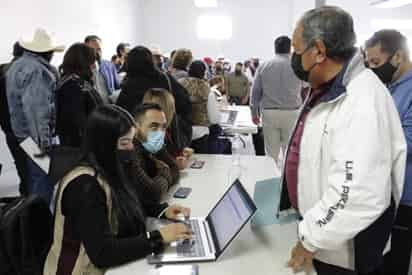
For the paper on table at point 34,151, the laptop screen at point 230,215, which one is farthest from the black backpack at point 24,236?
the paper on table at point 34,151

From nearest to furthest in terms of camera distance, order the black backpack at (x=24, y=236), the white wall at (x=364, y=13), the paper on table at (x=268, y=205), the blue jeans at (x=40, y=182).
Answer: the black backpack at (x=24, y=236), the paper on table at (x=268, y=205), the blue jeans at (x=40, y=182), the white wall at (x=364, y=13)

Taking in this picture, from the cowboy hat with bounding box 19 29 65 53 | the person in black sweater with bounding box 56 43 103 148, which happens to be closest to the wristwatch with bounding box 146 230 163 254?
the person in black sweater with bounding box 56 43 103 148

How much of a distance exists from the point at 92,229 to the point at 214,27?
404 inches

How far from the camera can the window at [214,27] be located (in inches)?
423

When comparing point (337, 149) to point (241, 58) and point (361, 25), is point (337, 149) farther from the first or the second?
point (241, 58)

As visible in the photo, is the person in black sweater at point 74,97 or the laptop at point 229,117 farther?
the laptop at point 229,117

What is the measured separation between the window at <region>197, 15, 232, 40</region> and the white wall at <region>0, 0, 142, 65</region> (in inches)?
72.9

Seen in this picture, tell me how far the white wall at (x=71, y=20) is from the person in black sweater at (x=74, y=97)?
143cm

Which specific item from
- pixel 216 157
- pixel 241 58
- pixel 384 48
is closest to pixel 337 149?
pixel 384 48

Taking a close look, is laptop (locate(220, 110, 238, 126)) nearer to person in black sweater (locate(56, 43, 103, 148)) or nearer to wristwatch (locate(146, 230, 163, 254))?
person in black sweater (locate(56, 43, 103, 148))

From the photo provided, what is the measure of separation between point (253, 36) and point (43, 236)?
33.5 ft

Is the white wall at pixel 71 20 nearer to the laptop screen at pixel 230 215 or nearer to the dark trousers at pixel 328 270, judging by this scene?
the laptop screen at pixel 230 215

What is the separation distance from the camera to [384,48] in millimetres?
1709

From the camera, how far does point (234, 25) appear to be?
1078 cm
